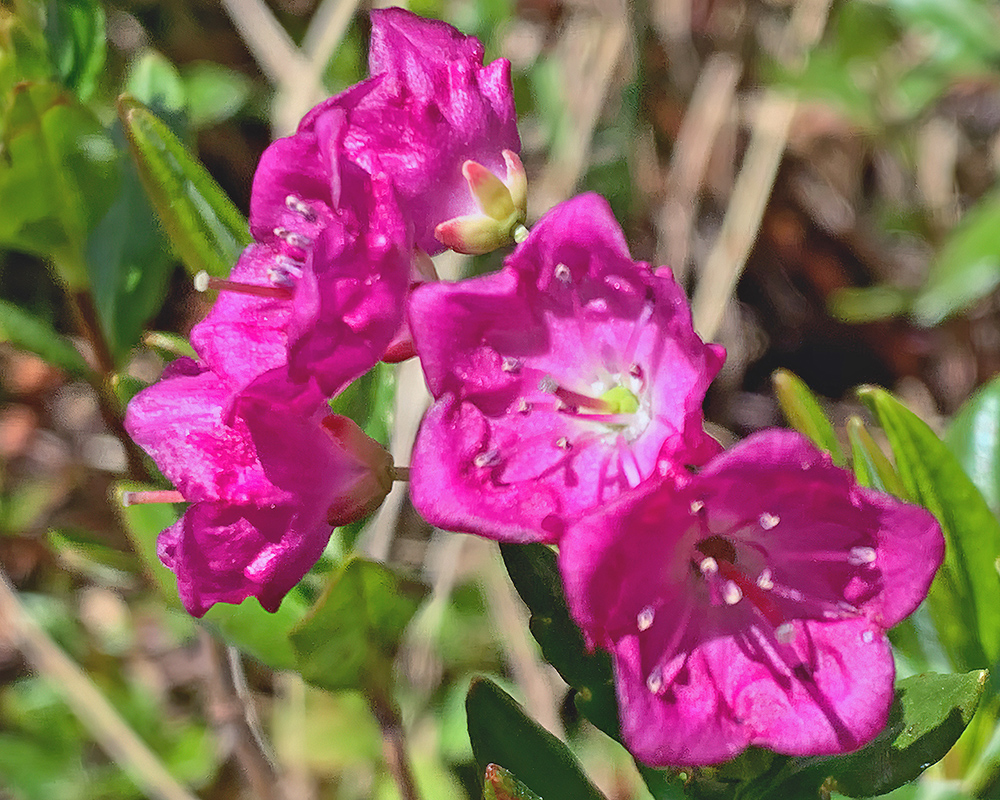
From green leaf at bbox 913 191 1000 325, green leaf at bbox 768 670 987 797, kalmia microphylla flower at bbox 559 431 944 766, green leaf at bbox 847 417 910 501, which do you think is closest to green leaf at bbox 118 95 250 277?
kalmia microphylla flower at bbox 559 431 944 766

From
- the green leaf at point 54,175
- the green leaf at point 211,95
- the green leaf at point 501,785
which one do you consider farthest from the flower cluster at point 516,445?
the green leaf at point 211,95

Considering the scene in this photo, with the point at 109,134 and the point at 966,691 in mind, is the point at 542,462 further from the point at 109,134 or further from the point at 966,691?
the point at 109,134

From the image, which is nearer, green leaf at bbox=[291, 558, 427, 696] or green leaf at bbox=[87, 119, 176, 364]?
green leaf at bbox=[291, 558, 427, 696]

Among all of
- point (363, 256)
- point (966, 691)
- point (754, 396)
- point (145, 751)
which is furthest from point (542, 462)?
point (754, 396)

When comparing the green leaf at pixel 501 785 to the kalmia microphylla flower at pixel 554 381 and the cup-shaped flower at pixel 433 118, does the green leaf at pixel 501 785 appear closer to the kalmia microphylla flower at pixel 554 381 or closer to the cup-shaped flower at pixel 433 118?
the kalmia microphylla flower at pixel 554 381

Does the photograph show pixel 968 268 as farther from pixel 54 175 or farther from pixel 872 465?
pixel 54 175

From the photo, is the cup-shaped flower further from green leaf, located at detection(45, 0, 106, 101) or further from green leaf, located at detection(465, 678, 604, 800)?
green leaf, located at detection(45, 0, 106, 101)

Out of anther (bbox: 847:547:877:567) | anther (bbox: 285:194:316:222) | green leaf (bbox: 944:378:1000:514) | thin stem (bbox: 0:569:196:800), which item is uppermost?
anther (bbox: 285:194:316:222)

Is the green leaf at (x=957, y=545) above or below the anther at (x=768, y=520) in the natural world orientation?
below
